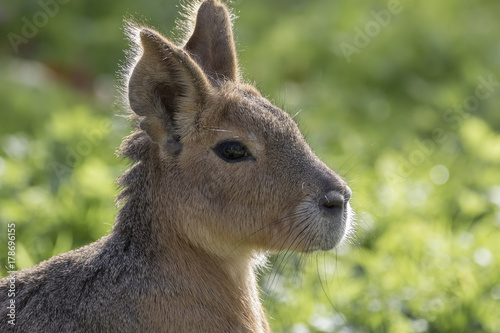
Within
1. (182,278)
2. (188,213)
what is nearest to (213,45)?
(188,213)

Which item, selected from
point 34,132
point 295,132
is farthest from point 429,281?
point 34,132

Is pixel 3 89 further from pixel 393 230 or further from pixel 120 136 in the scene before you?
pixel 393 230

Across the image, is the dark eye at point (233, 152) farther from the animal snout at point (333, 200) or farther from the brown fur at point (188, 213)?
the animal snout at point (333, 200)

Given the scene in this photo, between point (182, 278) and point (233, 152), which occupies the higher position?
point (233, 152)

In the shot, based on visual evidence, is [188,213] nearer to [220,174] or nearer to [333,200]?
[220,174]

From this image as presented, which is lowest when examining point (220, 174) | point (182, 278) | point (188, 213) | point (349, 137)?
point (349, 137)

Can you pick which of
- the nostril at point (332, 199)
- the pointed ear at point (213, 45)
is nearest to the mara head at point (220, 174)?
the nostril at point (332, 199)

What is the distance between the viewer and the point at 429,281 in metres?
4.84

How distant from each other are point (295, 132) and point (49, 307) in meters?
1.27

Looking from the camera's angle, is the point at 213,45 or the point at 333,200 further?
the point at 213,45

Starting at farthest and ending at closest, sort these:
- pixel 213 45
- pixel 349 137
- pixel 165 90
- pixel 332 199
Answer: pixel 349 137 < pixel 213 45 < pixel 165 90 < pixel 332 199

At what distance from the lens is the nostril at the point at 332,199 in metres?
3.22

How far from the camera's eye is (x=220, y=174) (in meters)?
3.29

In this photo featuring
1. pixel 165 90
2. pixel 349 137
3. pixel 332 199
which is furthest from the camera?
pixel 349 137
